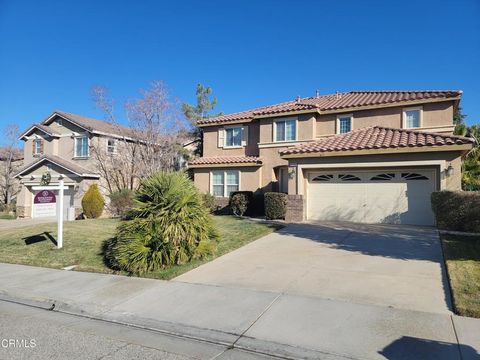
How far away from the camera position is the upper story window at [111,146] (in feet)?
89.1

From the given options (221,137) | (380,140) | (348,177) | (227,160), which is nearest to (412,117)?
(380,140)

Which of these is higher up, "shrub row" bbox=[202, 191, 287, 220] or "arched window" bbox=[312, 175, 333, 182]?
"arched window" bbox=[312, 175, 333, 182]

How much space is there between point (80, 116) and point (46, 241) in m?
20.4

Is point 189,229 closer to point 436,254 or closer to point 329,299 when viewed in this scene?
point 329,299

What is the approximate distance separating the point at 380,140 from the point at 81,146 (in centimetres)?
2222

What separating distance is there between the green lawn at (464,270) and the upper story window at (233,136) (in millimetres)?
14190

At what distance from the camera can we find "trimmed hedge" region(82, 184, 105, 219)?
79.5 ft

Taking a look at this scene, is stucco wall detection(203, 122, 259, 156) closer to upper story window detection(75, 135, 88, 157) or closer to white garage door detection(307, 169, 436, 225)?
white garage door detection(307, 169, 436, 225)

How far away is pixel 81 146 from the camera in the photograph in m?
27.6

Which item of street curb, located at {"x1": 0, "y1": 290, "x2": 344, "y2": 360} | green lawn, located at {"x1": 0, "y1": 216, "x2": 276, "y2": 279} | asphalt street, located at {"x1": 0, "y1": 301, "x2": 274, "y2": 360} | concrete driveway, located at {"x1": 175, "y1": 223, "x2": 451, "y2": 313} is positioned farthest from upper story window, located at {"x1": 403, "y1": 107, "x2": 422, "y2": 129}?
asphalt street, located at {"x1": 0, "y1": 301, "x2": 274, "y2": 360}

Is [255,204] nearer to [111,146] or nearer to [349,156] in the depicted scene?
[349,156]

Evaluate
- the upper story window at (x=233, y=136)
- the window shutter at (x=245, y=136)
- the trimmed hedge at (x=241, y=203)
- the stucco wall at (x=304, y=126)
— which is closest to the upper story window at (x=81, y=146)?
the upper story window at (x=233, y=136)

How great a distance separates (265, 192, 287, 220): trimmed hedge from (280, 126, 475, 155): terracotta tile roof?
210 centimetres

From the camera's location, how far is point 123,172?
88.7ft
